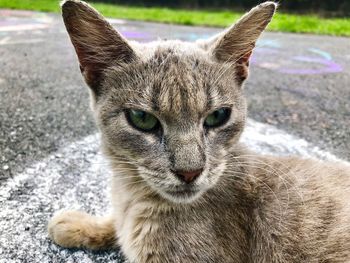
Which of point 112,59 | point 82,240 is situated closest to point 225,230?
point 82,240

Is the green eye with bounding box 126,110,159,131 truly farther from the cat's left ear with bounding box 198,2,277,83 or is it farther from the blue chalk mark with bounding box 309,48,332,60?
the blue chalk mark with bounding box 309,48,332,60

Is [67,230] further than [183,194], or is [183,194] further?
[67,230]

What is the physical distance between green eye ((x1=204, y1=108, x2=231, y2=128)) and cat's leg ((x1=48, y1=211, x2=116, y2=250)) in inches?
32.7

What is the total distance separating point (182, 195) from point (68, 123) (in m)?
2.12

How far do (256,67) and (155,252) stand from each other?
4736 mm

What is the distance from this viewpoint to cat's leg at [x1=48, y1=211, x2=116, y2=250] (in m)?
2.46

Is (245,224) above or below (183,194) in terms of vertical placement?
below

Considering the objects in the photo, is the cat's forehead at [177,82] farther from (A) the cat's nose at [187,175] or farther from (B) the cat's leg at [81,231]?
(B) the cat's leg at [81,231]

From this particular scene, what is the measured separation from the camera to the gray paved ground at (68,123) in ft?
8.73

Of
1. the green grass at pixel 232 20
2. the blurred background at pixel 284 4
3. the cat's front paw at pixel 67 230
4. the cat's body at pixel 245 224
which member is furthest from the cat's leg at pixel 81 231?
the blurred background at pixel 284 4

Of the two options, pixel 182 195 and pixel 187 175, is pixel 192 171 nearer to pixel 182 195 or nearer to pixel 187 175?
pixel 187 175

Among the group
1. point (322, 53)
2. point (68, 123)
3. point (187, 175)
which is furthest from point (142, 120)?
point (322, 53)

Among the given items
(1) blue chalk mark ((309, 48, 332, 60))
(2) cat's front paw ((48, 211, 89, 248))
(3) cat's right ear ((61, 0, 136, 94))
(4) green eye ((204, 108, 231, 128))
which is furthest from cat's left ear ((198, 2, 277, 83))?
(1) blue chalk mark ((309, 48, 332, 60))

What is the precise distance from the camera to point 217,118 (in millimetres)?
2314
